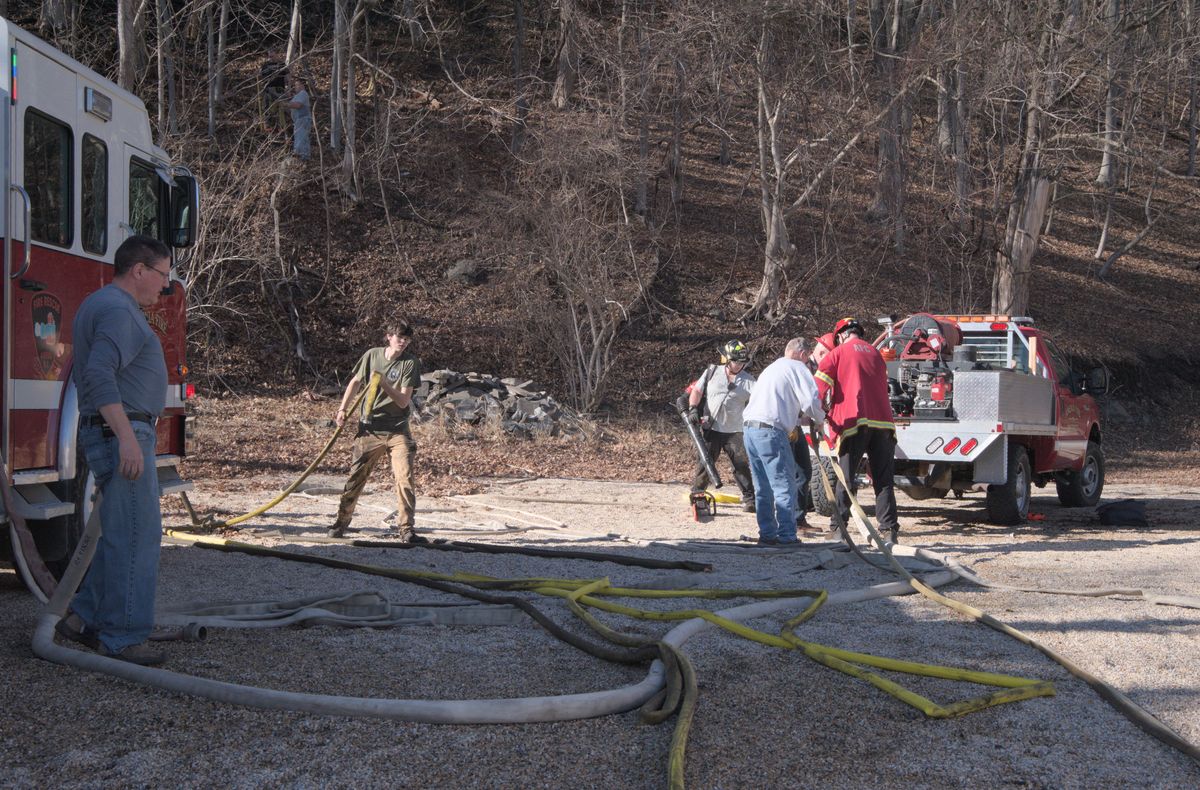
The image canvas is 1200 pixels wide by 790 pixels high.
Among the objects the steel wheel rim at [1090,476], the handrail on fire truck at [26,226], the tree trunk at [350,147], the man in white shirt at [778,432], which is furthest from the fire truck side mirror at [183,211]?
the tree trunk at [350,147]

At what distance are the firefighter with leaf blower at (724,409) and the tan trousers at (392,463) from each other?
339 cm

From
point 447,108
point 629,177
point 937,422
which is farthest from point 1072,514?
point 447,108

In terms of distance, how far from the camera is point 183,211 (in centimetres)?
791

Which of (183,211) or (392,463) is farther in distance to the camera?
(392,463)

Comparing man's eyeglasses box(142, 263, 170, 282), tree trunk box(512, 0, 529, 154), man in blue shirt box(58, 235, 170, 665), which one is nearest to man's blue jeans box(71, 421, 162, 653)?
man in blue shirt box(58, 235, 170, 665)

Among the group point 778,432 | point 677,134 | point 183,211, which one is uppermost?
point 677,134

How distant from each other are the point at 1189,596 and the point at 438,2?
29697 millimetres

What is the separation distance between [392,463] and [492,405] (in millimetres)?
8478

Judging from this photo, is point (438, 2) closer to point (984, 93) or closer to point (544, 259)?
point (544, 259)

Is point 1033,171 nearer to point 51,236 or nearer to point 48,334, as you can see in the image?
point 51,236

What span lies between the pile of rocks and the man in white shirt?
8.12 meters

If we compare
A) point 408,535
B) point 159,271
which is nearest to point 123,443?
point 159,271

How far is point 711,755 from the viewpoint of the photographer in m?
3.92

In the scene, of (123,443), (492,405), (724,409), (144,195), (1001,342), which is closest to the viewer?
(123,443)
